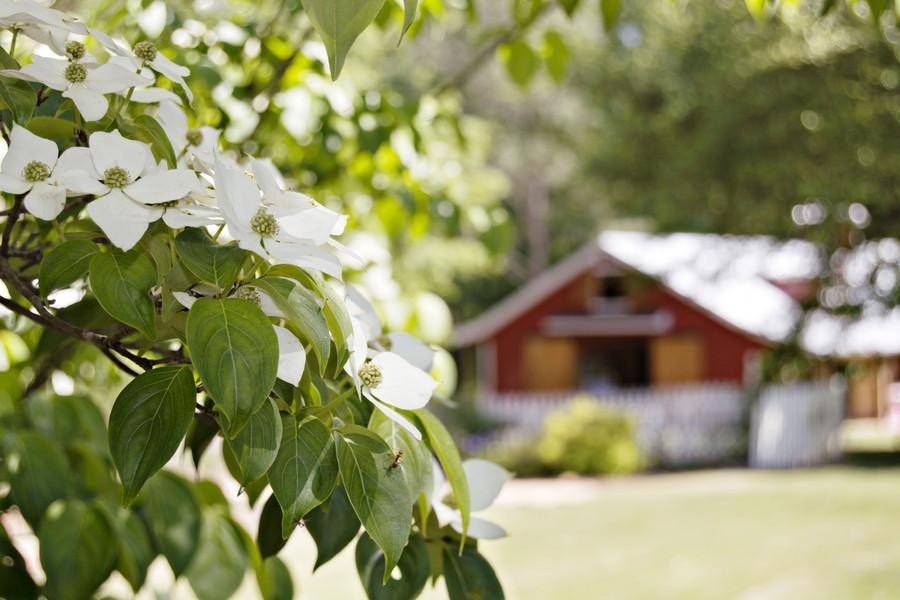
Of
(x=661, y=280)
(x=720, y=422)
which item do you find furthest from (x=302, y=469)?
(x=661, y=280)

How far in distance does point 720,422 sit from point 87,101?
54.7 ft

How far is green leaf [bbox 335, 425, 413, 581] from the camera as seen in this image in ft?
2.23

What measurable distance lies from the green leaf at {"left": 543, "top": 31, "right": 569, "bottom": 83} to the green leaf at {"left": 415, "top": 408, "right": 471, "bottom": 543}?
4.48 ft

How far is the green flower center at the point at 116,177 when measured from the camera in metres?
0.72

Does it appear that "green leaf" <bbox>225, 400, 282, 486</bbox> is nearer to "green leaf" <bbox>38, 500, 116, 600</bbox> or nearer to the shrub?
"green leaf" <bbox>38, 500, 116, 600</bbox>

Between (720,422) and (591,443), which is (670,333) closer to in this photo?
(720,422)

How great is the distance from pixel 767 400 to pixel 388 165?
14.8 meters

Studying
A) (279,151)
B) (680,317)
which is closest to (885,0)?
(279,151)

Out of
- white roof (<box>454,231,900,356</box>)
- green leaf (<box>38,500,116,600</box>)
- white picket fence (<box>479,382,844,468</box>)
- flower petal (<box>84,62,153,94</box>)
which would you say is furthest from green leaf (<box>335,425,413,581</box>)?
white roof (<box>454,231,900,356</box>)

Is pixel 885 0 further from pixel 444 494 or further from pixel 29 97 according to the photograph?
pixel 29 97

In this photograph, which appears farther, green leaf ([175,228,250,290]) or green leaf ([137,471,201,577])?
green leaf ([137,471,201,577])

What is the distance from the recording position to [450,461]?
0.78 metres

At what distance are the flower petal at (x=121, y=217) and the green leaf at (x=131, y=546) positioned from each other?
27.2 inches

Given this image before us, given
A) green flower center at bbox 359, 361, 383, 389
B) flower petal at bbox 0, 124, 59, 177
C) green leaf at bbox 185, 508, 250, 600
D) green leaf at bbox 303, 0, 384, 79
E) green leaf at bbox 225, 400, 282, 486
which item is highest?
green leaf at bbox 303, 0, 384, 79
